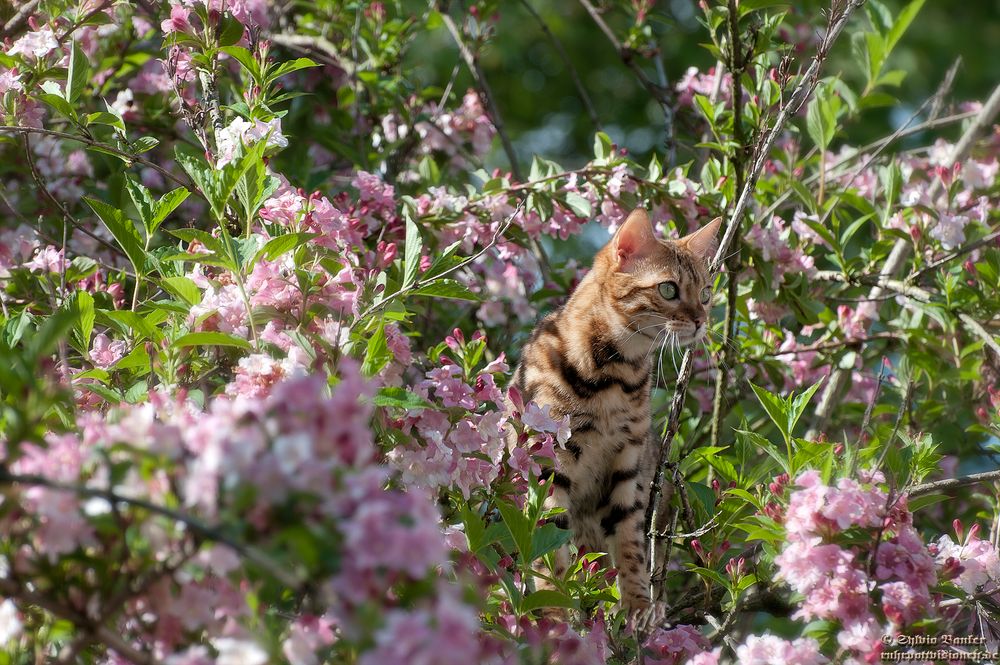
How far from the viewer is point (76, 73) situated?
8.10ft

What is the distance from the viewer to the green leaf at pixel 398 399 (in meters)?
1.73

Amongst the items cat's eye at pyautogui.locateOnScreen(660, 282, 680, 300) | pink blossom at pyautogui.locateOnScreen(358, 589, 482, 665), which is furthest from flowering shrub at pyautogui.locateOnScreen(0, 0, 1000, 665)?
cat's eye at pyautogui.locateOnScreen(660, 282, 680, 300)

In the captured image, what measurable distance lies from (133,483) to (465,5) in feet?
12.0

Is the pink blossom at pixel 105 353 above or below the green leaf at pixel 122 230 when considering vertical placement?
below

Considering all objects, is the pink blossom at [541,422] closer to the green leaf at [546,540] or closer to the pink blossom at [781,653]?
the green leaf at [546,540]

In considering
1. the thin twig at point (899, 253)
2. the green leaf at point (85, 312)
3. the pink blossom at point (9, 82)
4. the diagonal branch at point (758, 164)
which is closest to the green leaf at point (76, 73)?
the pink blossom at point (9, 82)

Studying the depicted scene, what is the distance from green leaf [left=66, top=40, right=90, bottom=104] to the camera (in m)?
2.45

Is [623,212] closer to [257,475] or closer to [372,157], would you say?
[372,157]

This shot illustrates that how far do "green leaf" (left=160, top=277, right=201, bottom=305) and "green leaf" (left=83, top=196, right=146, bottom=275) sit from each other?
0.19 metres

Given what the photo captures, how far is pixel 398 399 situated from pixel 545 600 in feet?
1.54

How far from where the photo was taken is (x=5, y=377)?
1.21 metres

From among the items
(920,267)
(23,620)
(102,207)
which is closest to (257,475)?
(23,620)

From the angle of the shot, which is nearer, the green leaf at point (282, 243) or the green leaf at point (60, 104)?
the green leaf at point (282, 243)

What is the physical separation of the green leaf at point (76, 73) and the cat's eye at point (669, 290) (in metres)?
1.86
